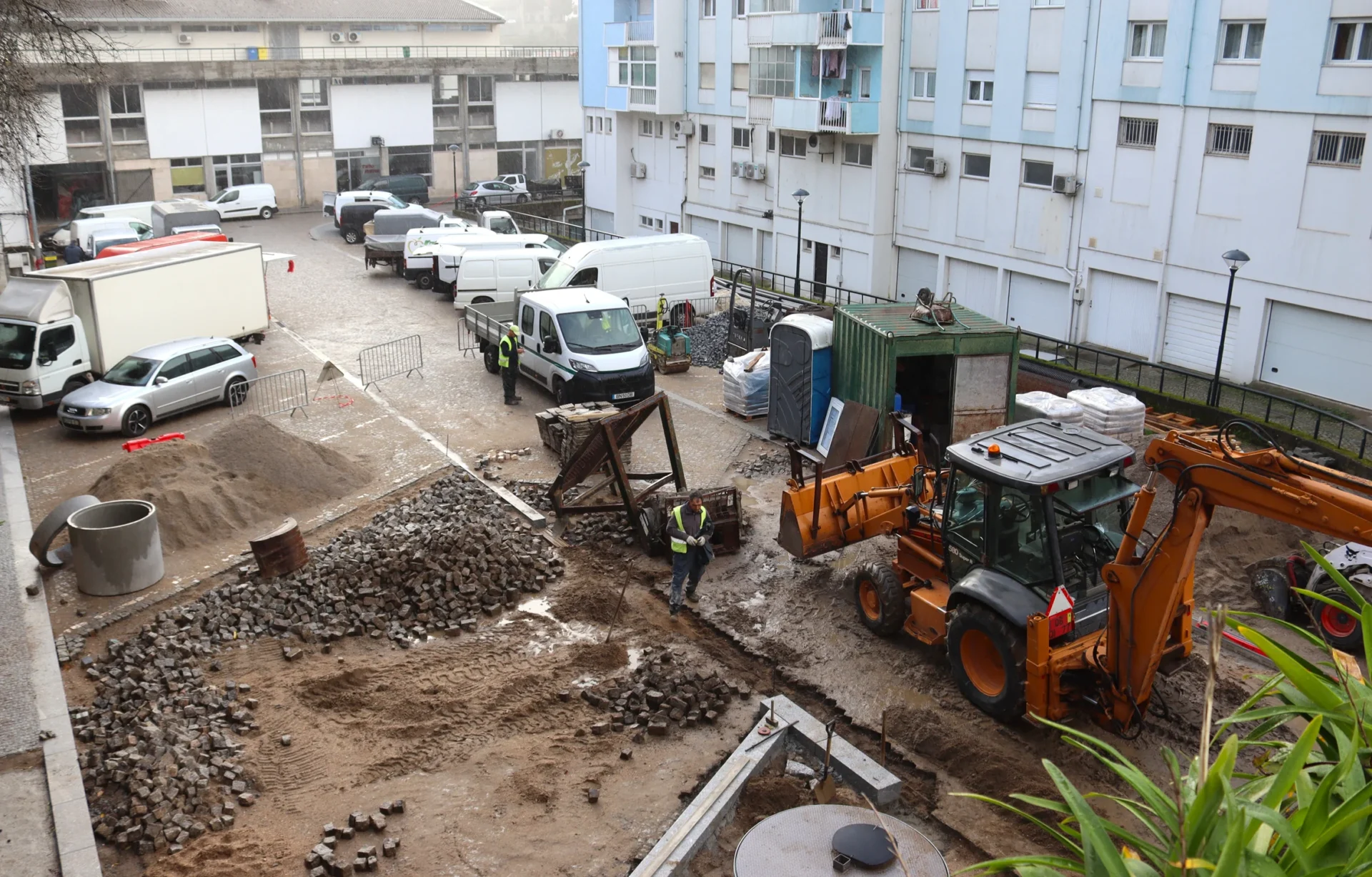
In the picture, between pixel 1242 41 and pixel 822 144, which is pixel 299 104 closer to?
pixel 822 144

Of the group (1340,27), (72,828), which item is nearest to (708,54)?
(1340,27)

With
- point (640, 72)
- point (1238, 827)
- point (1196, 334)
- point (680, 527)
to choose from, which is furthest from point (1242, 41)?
point (1238, 827)

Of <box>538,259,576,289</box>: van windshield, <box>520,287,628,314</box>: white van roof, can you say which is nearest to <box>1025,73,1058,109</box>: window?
<box>538,259,576,289</box>: van windshield

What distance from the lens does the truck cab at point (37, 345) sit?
64.3 ft

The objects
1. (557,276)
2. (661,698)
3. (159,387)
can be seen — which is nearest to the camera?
(661,698)

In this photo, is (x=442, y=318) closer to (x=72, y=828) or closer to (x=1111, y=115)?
(x=1111, y=115)

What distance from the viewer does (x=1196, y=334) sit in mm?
23172

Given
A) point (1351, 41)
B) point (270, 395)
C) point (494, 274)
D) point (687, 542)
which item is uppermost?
point (1351, 41)

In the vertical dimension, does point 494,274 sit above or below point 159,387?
above

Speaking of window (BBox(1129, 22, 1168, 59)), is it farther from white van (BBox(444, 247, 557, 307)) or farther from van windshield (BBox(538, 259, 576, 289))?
white van (BBox(444, 247, 557, 307))

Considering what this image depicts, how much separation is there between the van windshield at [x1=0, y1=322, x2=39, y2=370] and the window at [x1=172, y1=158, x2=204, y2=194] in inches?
1143

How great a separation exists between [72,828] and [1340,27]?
22.1 meters

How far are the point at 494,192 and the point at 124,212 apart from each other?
1400 centimetres

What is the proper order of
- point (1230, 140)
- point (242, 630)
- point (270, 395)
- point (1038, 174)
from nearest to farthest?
point (242, 630), point (270, 395), point (1230, 140), point (1038, 174)
